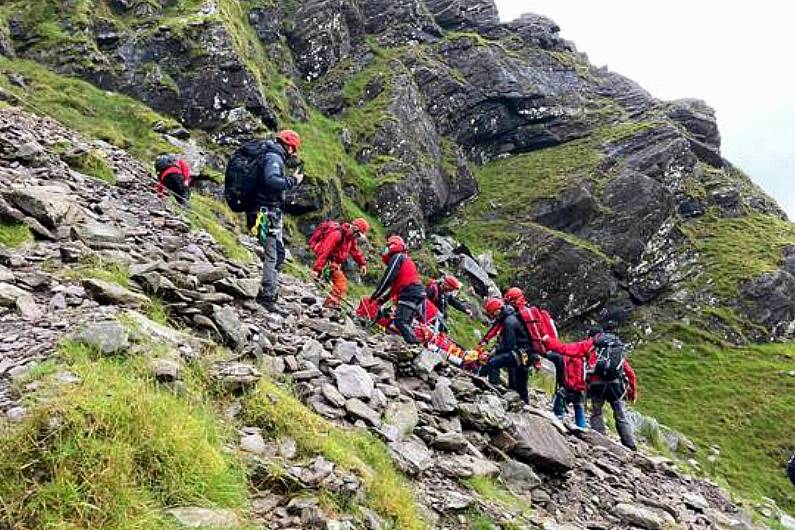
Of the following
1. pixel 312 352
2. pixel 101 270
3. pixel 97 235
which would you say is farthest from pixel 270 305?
pixel 101 270

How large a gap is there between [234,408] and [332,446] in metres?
1.30

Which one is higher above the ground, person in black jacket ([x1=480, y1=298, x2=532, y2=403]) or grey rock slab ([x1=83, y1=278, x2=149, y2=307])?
person in black jacket ([x1=480, y1=298, x2=532, y2=403])

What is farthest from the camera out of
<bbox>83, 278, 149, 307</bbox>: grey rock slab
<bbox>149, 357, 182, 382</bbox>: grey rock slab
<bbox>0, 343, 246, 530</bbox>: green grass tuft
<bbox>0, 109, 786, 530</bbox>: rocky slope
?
<bbox>83, 278, 149, 307</bbox>: grey rock slab

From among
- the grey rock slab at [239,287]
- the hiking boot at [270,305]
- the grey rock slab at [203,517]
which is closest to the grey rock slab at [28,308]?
the grey rock slab at [239,287]

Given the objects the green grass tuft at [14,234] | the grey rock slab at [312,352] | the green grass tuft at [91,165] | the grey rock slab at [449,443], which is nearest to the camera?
the green grass tuft at [14,234]

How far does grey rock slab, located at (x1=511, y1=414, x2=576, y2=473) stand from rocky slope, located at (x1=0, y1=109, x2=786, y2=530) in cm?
4

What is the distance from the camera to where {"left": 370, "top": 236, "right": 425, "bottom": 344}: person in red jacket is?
16.5 m

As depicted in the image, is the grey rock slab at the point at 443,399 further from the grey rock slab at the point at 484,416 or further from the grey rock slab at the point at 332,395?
the grey rock slab at the point at 332,395

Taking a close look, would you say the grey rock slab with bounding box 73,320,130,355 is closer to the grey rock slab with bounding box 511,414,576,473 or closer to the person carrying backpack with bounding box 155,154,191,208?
the grey rock slab with bounding box 511,414,576,473

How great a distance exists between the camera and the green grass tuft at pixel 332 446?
25.6ft

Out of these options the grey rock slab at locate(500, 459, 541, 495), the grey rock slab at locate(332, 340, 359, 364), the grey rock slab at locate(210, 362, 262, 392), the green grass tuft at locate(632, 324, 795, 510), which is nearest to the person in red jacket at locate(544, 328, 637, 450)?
the grey rock slab at locate(500, 459, 541, 495)

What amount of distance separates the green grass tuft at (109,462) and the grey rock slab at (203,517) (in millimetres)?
92

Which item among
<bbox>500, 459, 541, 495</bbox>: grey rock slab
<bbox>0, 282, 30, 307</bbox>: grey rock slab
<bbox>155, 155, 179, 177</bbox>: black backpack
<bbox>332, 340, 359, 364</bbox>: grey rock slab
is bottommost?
<bbox>500, 459, 541, 495</bbox>: grey rock slab

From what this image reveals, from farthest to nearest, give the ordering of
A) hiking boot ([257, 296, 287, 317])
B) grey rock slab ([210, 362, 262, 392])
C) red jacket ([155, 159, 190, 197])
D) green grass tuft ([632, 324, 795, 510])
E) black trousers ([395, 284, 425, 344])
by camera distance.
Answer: green grass tuft ([632, 324, 795, 510]) < red jacket ([155, 159, 190, 197]) < black trousers ([395, 284, 425, 344]) < hiking boot ([257, 296, 287, 317]) < grey rock slab ([210, 362, 262, 392])
